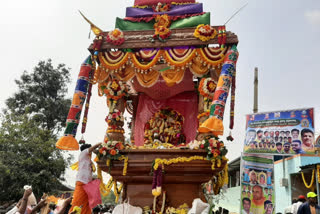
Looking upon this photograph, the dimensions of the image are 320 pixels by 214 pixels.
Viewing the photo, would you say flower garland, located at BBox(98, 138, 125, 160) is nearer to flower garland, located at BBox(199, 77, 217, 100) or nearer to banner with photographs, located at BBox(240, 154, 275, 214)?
flower garland, located at BBox(199, 77, 217, 100)

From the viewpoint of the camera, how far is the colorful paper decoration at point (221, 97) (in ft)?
19.0

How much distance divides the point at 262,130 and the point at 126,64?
690cm

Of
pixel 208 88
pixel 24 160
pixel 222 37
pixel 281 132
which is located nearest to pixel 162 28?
pixel 222 37

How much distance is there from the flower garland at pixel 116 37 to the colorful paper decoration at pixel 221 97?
2410 mm

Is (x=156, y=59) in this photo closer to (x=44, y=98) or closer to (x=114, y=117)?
(x=114, y=117)

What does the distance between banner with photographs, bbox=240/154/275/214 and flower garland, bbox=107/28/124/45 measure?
7.33m

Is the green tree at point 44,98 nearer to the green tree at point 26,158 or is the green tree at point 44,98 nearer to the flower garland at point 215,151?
the green tree at point 26,158

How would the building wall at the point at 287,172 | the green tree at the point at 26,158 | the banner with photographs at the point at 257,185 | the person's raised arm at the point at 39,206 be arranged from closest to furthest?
the person's raised arm at the point at 39,206 → the banner with photographs at the point at 257,185 → the building wall at the point at 287,172 → the green tree at the point at 26,158

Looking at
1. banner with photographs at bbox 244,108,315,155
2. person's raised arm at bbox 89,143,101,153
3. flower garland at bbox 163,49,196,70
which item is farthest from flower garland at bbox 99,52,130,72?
banner with photographs at bbox 244,108,315,155

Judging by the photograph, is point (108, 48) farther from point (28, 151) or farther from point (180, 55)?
point (28, 151)

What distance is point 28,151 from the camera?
15656 millimetres

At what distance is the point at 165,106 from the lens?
27.4ft

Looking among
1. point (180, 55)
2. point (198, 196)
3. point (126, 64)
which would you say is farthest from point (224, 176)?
point (126, 64)

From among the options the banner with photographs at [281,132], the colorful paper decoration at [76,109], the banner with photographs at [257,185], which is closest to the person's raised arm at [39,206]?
the colorful paper decoration at [76,109]
